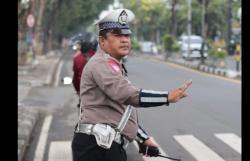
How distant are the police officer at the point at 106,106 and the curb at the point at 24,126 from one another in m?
4.11

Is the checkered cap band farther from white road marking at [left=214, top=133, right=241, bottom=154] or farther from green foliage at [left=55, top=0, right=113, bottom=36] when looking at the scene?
green foliage at [left=55, top=0, right=113, bottom=36]

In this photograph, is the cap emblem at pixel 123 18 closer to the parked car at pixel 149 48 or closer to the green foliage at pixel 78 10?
the parked car at pixel 149 48

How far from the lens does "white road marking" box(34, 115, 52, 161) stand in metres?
8.05

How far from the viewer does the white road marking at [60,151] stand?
7.72 metres

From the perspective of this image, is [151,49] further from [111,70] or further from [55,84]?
→ [111,70]

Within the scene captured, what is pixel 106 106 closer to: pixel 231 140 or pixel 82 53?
pixel 231 140

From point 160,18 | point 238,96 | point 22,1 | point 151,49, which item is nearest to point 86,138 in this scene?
point 238,96

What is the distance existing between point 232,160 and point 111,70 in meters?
4.52

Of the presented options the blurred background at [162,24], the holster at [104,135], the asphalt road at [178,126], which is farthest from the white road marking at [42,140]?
the blurred background at [162,24]

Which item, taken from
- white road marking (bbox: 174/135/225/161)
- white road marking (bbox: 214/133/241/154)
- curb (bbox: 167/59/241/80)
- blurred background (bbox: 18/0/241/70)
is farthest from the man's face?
blurred background (bbox: 18/0/241/70)

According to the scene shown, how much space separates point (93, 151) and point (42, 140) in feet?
19.1

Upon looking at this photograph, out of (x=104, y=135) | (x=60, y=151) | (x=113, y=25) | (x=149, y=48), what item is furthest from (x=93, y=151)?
(x=149, y=48)

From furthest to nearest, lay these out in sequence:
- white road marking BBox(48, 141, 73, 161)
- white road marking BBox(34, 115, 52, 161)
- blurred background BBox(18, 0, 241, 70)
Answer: blurred background BBox(18, 0, 241, 70), white road marking BBox(34, 115, 52, 161), white road marking BBox(48, 141, 73, 161)

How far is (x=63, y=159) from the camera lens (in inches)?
300
